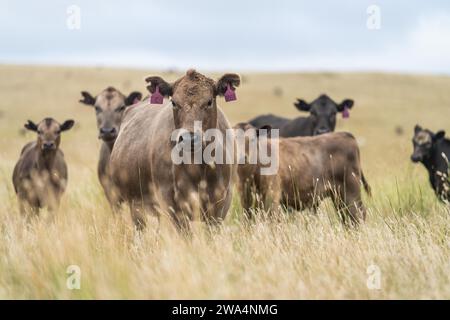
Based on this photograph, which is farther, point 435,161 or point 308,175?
point 435,161

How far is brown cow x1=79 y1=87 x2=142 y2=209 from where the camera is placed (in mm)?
10730

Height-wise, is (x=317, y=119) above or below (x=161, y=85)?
below

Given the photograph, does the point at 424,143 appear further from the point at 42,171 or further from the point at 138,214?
the point at 42,171

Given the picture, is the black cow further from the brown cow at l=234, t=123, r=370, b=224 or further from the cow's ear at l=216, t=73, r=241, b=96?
the cow's ear at l=216, t=73, r=241, b=96

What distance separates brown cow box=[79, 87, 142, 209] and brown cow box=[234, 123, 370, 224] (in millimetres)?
2183

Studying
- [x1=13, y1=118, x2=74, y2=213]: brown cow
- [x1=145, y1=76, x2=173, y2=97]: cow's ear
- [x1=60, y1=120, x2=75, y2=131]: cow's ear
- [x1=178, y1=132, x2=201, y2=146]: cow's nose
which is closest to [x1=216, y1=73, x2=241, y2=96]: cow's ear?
[x1=145, y1=76, x2=173, y2=97]: cow's ear

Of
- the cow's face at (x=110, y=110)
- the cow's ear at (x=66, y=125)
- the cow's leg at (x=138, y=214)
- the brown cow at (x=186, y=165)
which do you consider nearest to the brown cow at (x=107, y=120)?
the cow's face at (x=110, y=110)

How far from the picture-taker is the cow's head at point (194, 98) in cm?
645

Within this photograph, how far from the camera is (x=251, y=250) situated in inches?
240

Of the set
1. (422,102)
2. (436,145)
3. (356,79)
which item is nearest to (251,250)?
(436,145)

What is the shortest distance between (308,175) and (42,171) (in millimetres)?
4477

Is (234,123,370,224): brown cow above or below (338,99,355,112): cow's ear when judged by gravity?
below

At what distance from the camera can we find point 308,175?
9.59 metres

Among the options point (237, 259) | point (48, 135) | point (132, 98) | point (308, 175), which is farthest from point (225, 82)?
point (132, 98)
